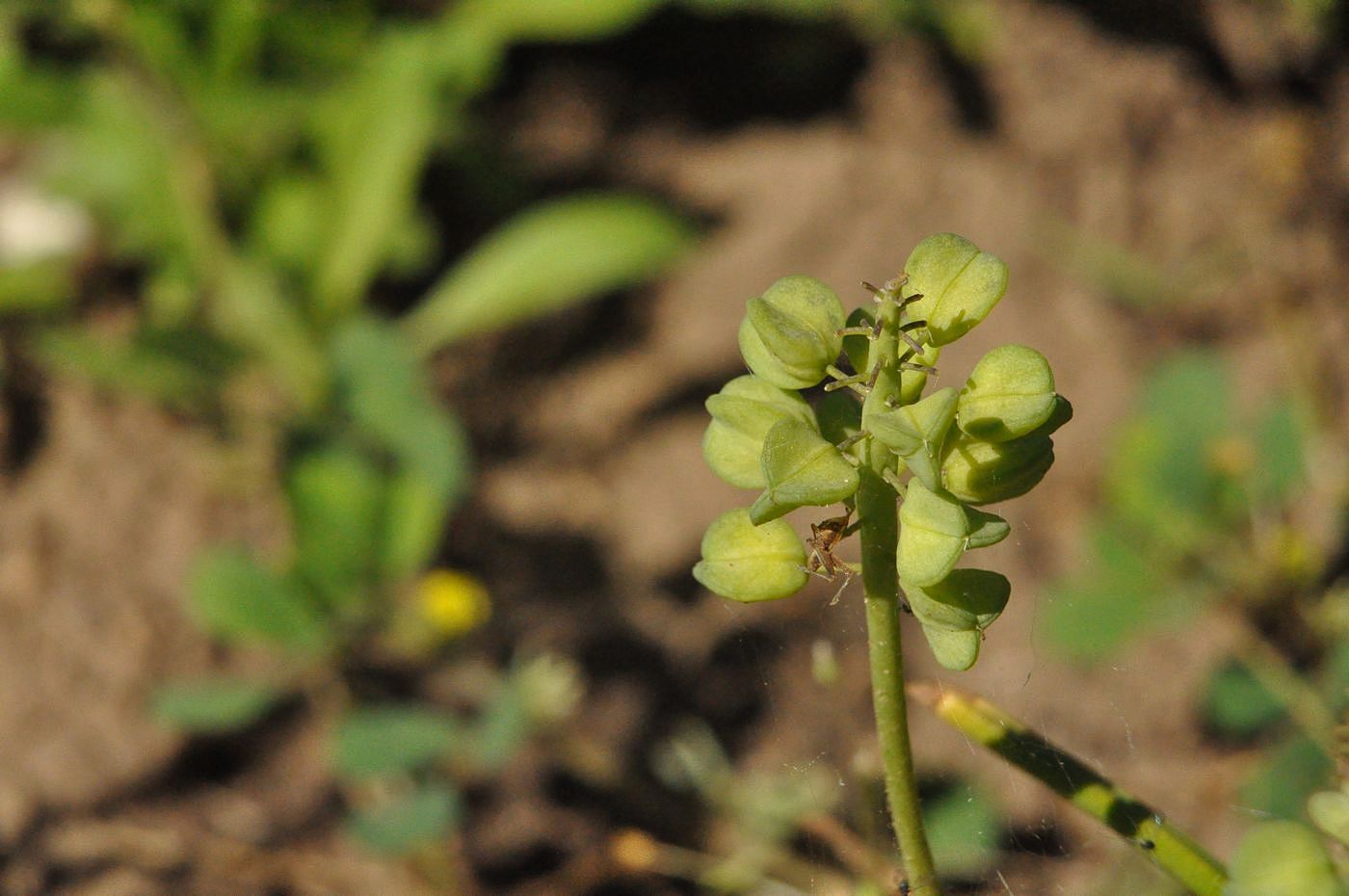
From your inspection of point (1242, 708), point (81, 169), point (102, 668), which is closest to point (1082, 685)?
point (1242, 708)

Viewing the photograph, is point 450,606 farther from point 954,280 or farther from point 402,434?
point 954,280

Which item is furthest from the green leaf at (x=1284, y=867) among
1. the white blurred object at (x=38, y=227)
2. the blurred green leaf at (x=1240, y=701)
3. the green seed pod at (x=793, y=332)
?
the white blurred object at (x=38, y=227)

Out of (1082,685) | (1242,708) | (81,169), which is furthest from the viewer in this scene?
(81,169)

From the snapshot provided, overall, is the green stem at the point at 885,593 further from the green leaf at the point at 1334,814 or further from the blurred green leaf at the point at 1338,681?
the blurred green leaf at the point at 1338,681

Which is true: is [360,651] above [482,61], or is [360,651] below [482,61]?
below

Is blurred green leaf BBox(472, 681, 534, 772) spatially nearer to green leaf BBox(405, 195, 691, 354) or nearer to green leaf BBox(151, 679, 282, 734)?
green leaf BBox(151, 679, 282, 734)

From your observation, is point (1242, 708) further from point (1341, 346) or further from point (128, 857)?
point (128, 857)
